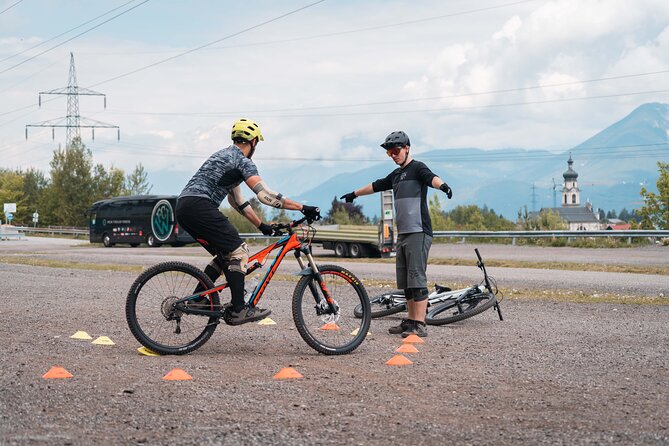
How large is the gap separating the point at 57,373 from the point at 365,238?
26.3 metres

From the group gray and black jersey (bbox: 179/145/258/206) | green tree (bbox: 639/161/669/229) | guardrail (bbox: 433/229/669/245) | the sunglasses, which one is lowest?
guardrail (bbox: 433/229/669/245)

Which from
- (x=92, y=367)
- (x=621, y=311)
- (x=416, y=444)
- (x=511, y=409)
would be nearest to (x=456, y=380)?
(x=511, y=409)

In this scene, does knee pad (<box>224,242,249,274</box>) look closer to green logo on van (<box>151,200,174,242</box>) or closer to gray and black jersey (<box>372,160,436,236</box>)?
gray and black jersey (<box>372,160,436,236</box>)

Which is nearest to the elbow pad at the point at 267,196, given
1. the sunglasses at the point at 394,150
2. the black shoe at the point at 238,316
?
the black shoe at the point at 238,316

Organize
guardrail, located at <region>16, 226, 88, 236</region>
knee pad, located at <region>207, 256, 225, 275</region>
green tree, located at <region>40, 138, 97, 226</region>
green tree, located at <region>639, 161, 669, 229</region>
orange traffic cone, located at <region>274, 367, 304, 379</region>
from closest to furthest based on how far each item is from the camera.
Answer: orange traffic cone, located at <region>274, 367, 304, 379</region> < knee pad, located at <region>207, 256, 225, 275</region> < guardrail, located at <region>16, 226, 88, 236</region> < green tree, located at <region>40, 138, 97, 226</region> < green tree, located at <region>639, 161, 669, 229</region>

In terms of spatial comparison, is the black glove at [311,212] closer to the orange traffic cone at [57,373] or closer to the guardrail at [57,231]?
the orange traffic cone at [57,373]

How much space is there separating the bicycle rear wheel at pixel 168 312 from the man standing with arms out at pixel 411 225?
2112 mm

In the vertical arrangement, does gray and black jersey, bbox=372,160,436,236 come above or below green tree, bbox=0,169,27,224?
below

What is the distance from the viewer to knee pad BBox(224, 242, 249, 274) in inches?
294

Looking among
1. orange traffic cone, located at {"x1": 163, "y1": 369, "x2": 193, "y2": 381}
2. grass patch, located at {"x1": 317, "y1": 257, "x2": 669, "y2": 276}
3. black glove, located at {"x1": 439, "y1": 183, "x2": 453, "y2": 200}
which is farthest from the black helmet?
grass patch, located at {"x1": 317, "y1": 257, "x2": 669, "y2": 276}

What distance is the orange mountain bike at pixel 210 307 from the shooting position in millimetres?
7410

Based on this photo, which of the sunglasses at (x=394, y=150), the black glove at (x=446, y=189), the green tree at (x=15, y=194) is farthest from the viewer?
the green tree at (x=15, y=194)

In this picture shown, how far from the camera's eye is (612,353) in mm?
7668

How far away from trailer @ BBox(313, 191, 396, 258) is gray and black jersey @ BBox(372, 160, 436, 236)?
900 inches
